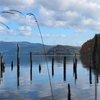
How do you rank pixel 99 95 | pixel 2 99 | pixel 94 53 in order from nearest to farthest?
1. pixel 94 53
2. pixel 2 99
3. pixel 99 95

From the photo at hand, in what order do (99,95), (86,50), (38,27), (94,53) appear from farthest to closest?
(86,50)
(99,95)
(38,27)
(94,53)

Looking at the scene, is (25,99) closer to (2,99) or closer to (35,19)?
(2,99)

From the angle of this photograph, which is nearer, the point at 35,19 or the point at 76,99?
the point at 35,19

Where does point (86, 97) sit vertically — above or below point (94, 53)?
below

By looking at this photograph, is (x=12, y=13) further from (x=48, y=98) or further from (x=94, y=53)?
(x=48, y=98)

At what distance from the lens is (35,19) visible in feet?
29.9

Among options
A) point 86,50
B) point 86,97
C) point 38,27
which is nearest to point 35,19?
point 38,27

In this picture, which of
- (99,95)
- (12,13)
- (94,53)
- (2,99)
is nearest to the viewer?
(12,13)

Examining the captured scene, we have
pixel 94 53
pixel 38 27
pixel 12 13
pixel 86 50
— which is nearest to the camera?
pixel 12 13

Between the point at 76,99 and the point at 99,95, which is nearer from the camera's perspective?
the point at 76,99

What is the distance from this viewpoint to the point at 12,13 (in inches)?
285

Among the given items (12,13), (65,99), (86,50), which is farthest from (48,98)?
(86,50)

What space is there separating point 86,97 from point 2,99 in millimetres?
8023

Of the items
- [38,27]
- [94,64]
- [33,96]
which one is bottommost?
[33,96]
